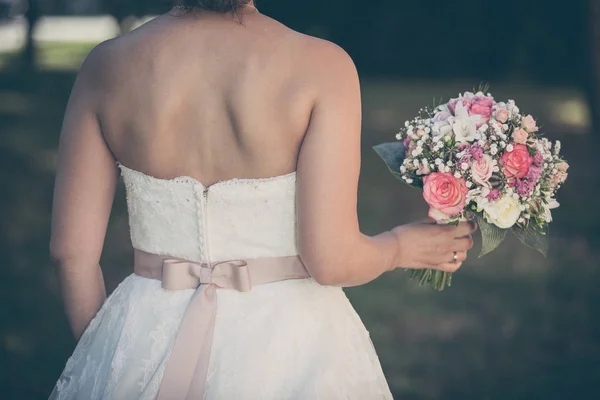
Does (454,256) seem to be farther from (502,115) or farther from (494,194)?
(502,115)

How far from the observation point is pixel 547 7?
790 inches

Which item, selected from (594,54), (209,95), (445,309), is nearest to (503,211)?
(209,95)

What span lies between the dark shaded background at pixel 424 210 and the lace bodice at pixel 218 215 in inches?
22.9

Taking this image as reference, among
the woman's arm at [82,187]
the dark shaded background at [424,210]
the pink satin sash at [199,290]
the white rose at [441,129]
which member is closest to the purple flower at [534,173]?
the white rose at [441,129]

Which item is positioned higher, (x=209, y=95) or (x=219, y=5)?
(x=219, y=5)

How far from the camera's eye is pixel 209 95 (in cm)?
224

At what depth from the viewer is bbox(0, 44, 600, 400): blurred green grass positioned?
5.48 m

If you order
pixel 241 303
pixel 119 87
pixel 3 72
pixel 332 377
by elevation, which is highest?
pixel 119 87

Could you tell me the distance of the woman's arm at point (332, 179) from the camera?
2.22 meters

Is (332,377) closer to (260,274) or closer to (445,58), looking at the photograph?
(260,274)

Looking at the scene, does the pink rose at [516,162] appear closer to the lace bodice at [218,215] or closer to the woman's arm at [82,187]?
the lace bodice at [218,215]

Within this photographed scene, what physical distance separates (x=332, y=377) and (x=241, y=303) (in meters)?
0.34

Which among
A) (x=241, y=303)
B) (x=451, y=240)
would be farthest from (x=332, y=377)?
(x=451, y=240)

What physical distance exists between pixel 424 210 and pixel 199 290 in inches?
317
